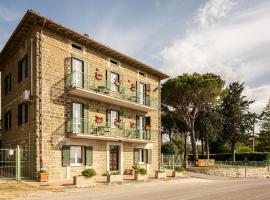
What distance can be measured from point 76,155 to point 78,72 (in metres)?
5.49

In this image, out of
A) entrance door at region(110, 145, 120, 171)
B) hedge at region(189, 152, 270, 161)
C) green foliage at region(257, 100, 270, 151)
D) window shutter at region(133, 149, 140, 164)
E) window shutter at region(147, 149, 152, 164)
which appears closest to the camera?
entrance door at region(110, 145, 120, 171)

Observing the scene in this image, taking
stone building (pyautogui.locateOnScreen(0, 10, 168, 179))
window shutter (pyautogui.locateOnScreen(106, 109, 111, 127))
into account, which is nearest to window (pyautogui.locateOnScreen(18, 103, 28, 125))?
stone building (pyautogui.locateOnScreen(0, 10, 168, 179))

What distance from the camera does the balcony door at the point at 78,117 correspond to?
23356 millimetres

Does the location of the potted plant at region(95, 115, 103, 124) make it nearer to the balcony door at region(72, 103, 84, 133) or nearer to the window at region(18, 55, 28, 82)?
the balcony door at region(72, 103, 84, 133)

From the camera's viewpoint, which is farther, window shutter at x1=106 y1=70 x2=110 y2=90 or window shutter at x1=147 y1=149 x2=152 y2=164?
window shutter at x1=147 y1=149 x2=152 y2=164

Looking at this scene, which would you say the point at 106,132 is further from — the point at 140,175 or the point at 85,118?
the point at 140,175

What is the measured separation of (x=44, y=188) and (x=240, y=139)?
38.9 m

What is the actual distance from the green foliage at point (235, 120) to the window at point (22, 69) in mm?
34253

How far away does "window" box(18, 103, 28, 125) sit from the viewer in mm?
23109

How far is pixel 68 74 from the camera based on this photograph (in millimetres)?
23422

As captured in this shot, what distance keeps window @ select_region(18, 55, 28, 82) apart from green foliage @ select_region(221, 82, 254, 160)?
3425cm

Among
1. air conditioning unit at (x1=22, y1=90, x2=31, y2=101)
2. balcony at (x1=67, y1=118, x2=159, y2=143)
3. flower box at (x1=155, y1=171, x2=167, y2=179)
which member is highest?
air conditioning unit at (x1=22, y1=90, x2=31, y2=101)

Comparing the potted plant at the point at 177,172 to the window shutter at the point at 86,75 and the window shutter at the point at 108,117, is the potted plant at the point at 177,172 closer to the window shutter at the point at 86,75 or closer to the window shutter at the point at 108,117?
the window shutter at the point at 108,117

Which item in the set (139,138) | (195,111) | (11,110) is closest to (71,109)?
(11,110)
